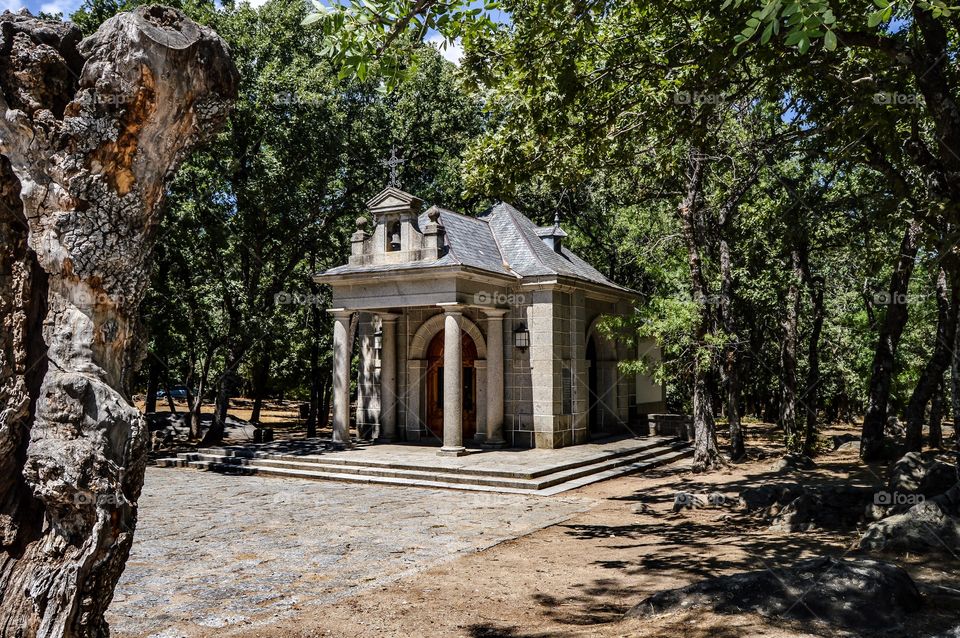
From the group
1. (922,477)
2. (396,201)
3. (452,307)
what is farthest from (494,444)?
(922,477)

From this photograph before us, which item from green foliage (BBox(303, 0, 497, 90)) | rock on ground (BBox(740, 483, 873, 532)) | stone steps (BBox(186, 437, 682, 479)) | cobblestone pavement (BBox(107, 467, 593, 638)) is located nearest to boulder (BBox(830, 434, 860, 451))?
stone steps (BBox(186, 437, 682, 479))

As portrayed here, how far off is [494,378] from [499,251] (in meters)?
4.60

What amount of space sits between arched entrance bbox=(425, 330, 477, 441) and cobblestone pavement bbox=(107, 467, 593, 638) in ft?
20.2

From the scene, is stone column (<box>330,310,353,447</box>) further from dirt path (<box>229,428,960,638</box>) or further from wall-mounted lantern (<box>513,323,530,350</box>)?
dirt path (<box>229,428,960,638</box>)

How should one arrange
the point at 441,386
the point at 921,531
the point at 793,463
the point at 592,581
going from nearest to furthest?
1. the point at 592,581
2. the point at 921,531
3. the point at 793,463
4. the point at 441,386

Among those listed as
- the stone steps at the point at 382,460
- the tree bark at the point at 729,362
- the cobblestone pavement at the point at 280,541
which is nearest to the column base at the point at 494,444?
the stone steps at the point at 382,460

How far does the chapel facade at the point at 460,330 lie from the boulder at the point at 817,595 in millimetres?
12255

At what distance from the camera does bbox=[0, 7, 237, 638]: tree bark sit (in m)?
2.94

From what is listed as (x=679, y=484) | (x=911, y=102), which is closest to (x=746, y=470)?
(x=679, y=484)

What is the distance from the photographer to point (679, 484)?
16.2 metres

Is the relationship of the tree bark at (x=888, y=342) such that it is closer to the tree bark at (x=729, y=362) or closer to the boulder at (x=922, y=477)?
the tree bark at (x=729, y=362)

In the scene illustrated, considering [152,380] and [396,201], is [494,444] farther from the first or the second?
[152,380]

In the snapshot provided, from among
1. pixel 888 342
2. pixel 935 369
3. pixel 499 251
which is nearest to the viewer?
pixel 935 369

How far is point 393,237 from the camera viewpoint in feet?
66.3
